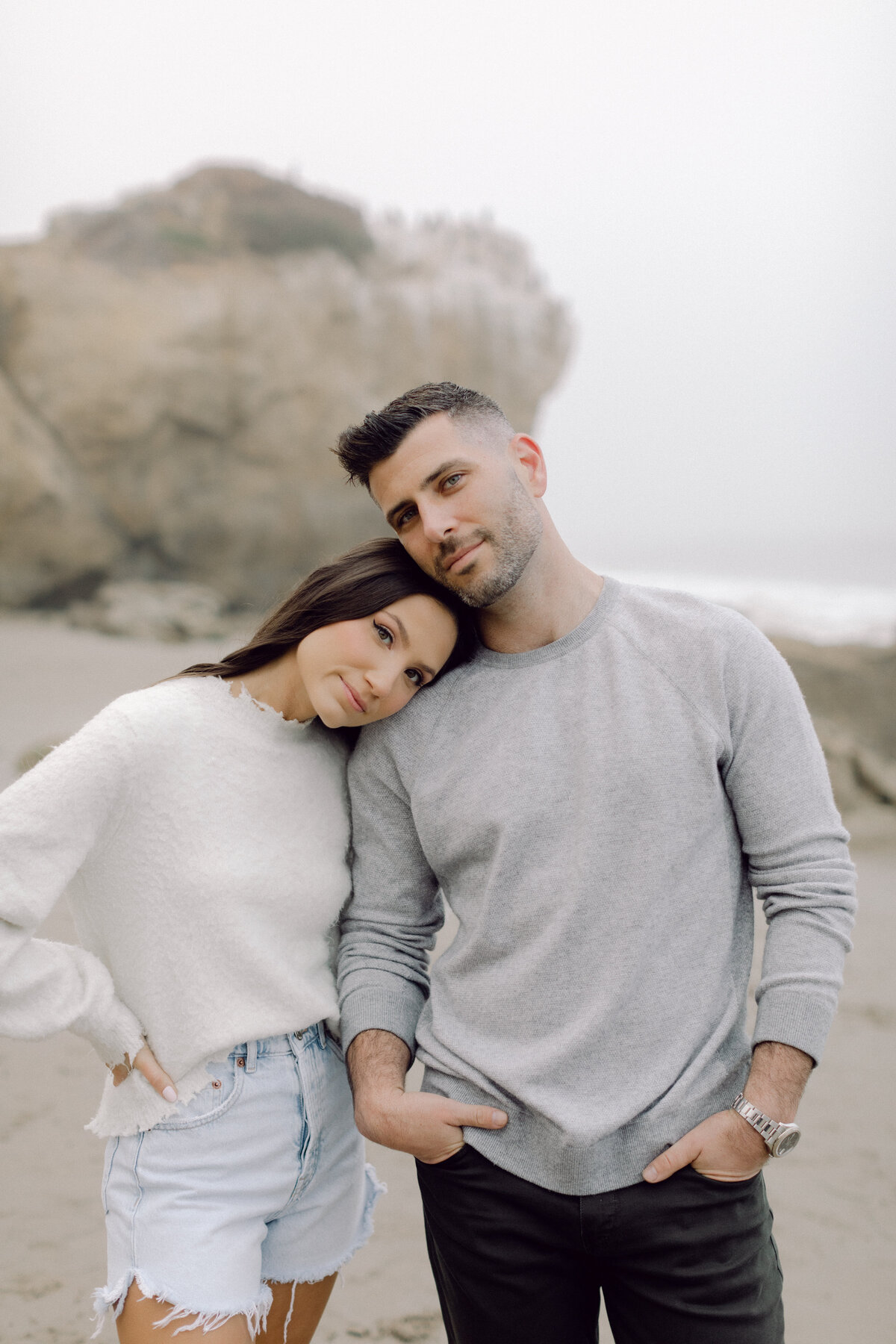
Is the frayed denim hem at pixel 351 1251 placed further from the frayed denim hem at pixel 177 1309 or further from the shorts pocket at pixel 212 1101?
the shorts pocket at pixel 212 1101

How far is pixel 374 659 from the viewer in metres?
1.55

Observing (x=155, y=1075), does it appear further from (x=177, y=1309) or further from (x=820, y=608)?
(x=820, y=608)

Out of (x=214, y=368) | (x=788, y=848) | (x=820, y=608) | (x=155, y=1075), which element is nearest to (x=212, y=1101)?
(x=155, y=1075)

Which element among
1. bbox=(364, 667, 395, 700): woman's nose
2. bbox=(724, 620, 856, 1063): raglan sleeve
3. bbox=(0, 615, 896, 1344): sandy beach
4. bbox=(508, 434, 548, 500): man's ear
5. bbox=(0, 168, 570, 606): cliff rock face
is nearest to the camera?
bbox=(724, 620, 856, 1063): raglan sleeve

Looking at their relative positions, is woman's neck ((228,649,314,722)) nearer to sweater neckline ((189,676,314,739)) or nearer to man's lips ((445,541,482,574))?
sweater neckline ((189,676,314,739))

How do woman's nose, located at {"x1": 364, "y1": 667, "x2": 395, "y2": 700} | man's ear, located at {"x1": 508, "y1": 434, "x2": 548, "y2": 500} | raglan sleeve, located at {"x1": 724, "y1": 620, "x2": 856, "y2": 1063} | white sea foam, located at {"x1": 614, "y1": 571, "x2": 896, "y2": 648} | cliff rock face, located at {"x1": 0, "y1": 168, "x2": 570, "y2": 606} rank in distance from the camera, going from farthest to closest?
white sea foam, located at {"x1": 614, "y1": 571, "x2": 896, "y2": 648}, cliff rock face, located at {"x1": 0, "y1": 168, "x2": 570, "y2": 606}, man's ear, located at {"x1": 508, "y1": 434, "x2": 548, "y2": 500}, woman's nose, located at {"x1": 364, "y1": 667, "x2": 395, "y2": 700}, raglan sleeve, located at {"x1": 724, "y1": 620, "x2": 856, "y2": 1063}

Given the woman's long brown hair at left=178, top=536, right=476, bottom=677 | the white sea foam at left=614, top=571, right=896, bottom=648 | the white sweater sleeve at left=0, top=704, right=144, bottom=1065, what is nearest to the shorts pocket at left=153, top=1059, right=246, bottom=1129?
the white sweater sleeve at left=0, top=704, right=144, bottom=1065

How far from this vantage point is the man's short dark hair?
1.61 meters

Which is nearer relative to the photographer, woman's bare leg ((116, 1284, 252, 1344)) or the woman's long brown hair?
woman's bare leg ((116, 1284, 252, 1344))

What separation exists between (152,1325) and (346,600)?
102cm

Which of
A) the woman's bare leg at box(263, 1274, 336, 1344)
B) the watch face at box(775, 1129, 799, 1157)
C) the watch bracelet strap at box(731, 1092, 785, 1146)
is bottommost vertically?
the woman's bare leg at box(263, 1274, 336, 1344)

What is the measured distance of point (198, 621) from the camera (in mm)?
11633

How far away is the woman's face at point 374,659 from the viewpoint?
1533 mm

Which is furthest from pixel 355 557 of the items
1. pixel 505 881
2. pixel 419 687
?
pixel 505 881
